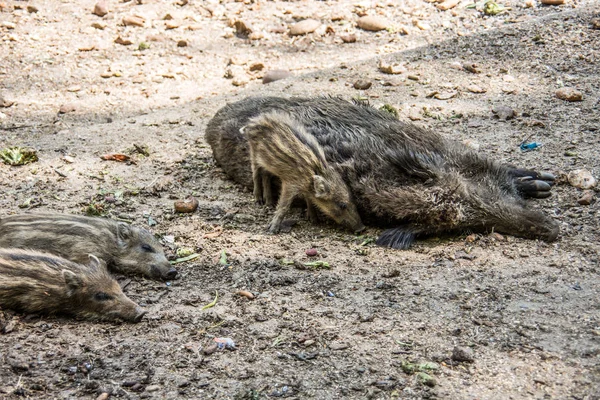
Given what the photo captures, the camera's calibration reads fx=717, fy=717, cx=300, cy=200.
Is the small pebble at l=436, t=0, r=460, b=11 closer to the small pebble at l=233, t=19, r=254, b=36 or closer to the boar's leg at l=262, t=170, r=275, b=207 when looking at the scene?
the small pebble at l=233, t=19, r=254, b=36

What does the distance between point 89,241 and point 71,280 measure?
631 millimetres

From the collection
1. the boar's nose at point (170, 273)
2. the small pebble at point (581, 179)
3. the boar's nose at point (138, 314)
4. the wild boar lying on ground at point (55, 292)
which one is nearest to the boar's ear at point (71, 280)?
the wild boar lying on ground at point (55, 292)

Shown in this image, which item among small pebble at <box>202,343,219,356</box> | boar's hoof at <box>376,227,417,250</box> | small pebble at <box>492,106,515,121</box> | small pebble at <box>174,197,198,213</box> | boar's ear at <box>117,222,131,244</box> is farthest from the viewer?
small pebble at <box>492,106,515,121</box>

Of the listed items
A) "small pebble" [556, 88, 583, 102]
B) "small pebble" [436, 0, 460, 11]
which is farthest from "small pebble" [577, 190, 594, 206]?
"small pebble" [436, 0, 460, 11]

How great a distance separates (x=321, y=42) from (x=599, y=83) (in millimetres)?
3682

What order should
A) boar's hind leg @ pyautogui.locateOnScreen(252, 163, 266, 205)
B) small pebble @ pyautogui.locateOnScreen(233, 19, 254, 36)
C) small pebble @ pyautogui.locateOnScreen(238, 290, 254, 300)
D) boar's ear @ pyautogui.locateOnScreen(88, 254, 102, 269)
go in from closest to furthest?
small pebble @ pyautogui.locateOnScreen(238, 290, 254, 300), boar's ear @ pyautogui.locateOnScreen(88, 254, 102, 269), boar's hind leg @ pyautogui.locateOnScreen(252, 163, 266, 205), small pebble @ pyautogui.locateOnScreen(233, 19, 254, 36)

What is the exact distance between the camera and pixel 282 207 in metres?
5.74

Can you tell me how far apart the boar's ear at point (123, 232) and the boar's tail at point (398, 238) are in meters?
1.80

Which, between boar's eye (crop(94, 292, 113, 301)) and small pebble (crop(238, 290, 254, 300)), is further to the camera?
small pebble (crop(238, 290, 254, 300))

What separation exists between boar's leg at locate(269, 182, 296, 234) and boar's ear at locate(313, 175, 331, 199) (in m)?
0.29

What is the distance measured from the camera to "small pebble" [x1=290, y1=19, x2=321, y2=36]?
9.69 metres

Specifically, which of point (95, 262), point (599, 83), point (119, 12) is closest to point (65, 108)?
point (119, 12)

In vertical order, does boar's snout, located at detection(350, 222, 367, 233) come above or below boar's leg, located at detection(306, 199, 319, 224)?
above

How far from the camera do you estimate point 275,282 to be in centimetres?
473
